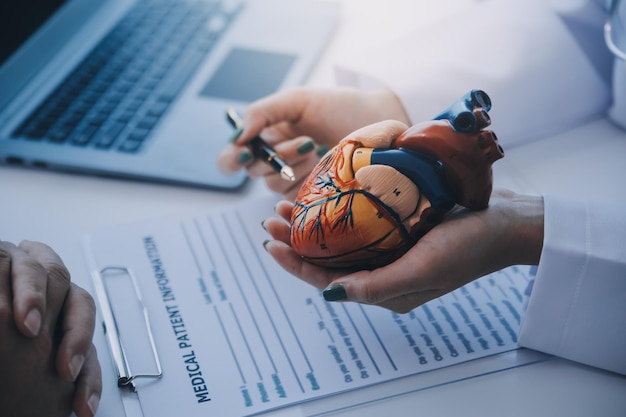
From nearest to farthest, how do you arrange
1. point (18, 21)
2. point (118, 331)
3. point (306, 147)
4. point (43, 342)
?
point (43, 342) → point (118, 331) → point (306, 147) → point (18, 21)

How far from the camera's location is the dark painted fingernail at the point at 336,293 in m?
0.57

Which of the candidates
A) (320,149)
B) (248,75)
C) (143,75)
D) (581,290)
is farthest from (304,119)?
(581,290)

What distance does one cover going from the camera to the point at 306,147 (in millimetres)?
795

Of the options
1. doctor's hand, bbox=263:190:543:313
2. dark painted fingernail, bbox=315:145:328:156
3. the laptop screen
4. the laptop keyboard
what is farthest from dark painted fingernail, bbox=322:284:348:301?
the laptop screen

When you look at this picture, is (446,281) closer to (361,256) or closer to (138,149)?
(361,256)

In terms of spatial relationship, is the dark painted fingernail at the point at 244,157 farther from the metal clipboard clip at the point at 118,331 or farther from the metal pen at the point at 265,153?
the metal clipboard clip at the point at 118,331

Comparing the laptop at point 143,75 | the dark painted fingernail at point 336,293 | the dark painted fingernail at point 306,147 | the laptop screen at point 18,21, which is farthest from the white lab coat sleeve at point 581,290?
the laptop screen at point 18,21

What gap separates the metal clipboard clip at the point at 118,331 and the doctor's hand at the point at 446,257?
146mm

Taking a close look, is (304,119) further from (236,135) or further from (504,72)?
(504,72)

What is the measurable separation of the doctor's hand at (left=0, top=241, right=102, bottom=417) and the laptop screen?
16.1 inches

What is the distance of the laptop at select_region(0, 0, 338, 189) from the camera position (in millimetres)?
860

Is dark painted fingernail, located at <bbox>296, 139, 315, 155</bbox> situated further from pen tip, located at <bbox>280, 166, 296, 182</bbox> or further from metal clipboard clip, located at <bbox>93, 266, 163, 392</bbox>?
metal clipboard clip, located at <bbox>93, 266, 163, 392</bbox>

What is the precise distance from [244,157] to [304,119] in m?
0.10

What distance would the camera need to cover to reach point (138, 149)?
86 centimetres
